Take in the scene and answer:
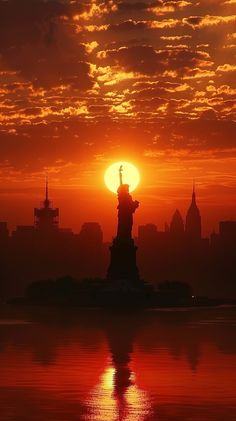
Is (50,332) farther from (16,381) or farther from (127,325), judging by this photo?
(16,381)

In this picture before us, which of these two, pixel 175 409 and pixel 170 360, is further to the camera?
pixel 170 360

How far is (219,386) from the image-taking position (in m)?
72.6

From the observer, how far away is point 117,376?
79.4 meters

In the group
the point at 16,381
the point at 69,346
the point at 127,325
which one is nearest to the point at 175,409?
the point at 16,381

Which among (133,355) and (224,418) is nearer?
(224,418)

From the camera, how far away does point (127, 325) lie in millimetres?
159250

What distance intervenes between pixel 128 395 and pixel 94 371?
46.8 feet

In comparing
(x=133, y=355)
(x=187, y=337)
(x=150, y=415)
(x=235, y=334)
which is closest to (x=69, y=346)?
(x=133, y=355)

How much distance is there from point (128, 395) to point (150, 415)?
311 inches

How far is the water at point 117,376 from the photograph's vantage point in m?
61.7

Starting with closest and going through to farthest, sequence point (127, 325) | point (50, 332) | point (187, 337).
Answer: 1. point (187, 337)
2. point (50, 332)
3. point (127, 325)

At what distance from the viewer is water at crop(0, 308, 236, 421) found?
61719 mm

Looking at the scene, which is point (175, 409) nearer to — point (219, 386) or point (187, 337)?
point (219, 386)

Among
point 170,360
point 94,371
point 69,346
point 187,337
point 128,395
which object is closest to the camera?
point 128,395
